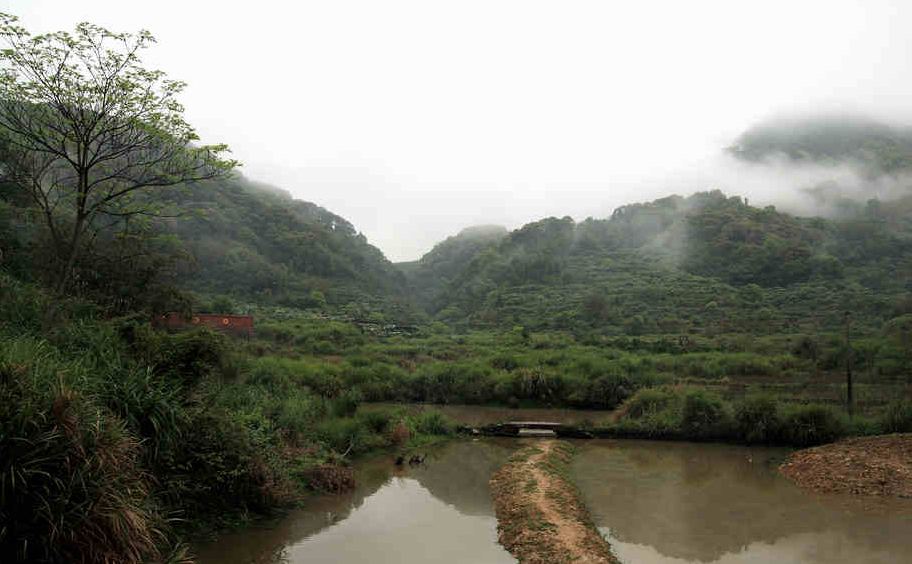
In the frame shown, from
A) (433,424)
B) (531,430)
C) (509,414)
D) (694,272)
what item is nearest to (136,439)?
(433,424)

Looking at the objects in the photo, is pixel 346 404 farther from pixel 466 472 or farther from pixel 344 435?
pixel 466 472

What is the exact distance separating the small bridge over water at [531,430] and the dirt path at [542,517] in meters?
4.40

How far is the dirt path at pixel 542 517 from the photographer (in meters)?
9.50

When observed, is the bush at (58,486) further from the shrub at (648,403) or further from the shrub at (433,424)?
the shrub at (648,403)

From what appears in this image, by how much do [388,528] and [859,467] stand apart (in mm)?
12041

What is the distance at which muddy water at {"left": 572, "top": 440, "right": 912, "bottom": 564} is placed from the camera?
10180 millimetres

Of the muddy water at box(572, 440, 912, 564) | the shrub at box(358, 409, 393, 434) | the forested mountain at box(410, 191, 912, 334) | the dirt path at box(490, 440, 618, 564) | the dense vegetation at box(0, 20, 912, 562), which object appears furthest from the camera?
the forested mountain at box(410, 191, 912, 334)

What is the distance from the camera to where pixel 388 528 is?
444 inches

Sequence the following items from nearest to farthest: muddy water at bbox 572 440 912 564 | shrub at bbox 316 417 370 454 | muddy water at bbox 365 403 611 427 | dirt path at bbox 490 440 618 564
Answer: dirt path at bbox 490 440 618 564 → muddy water at bbox 572 440 912 564 → shrub at bbox 316 417 370 454 → muddy water at bbox 365 403 611 427

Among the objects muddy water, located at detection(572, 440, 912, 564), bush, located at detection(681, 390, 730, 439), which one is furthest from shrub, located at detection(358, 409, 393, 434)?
bush, located at detection(681, 390, 730, 439)

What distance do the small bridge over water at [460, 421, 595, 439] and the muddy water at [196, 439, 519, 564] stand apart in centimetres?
513

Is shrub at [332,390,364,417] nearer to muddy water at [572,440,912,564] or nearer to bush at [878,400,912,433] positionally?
muddy water at [572,440,912,564]

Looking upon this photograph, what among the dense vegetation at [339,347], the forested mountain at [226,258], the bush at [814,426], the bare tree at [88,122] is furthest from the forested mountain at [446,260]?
the bare tree at [88,122]

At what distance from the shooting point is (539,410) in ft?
89.5
